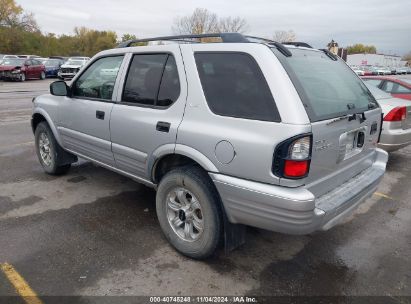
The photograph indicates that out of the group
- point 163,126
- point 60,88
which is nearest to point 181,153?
point 163,126

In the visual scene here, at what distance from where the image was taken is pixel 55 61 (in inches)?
1232

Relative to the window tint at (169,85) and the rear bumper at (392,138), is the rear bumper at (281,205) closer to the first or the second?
the window tint at (169,85)

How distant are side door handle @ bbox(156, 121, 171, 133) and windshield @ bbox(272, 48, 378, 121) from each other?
3.62 ft

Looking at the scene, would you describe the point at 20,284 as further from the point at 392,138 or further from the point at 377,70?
the point at 377,70

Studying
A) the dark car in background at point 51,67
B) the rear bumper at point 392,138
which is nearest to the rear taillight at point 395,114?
the rear bumper at point 392,138

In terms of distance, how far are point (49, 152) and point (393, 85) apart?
29.5 ft

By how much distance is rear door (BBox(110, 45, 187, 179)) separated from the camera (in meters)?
3.20

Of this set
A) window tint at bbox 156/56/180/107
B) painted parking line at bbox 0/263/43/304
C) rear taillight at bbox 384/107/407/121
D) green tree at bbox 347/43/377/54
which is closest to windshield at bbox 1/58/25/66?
rear taillight at bbox 384/107/407/121

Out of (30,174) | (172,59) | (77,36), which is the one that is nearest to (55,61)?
(30,174)

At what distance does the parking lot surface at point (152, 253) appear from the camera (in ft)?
9.43

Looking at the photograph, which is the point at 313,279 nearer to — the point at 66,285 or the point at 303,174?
the point at 303,174

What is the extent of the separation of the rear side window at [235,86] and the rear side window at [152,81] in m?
0.34

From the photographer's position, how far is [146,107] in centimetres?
347

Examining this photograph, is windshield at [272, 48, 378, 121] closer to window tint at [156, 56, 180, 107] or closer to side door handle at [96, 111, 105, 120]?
window tint at [156, 56, 180, 107]
